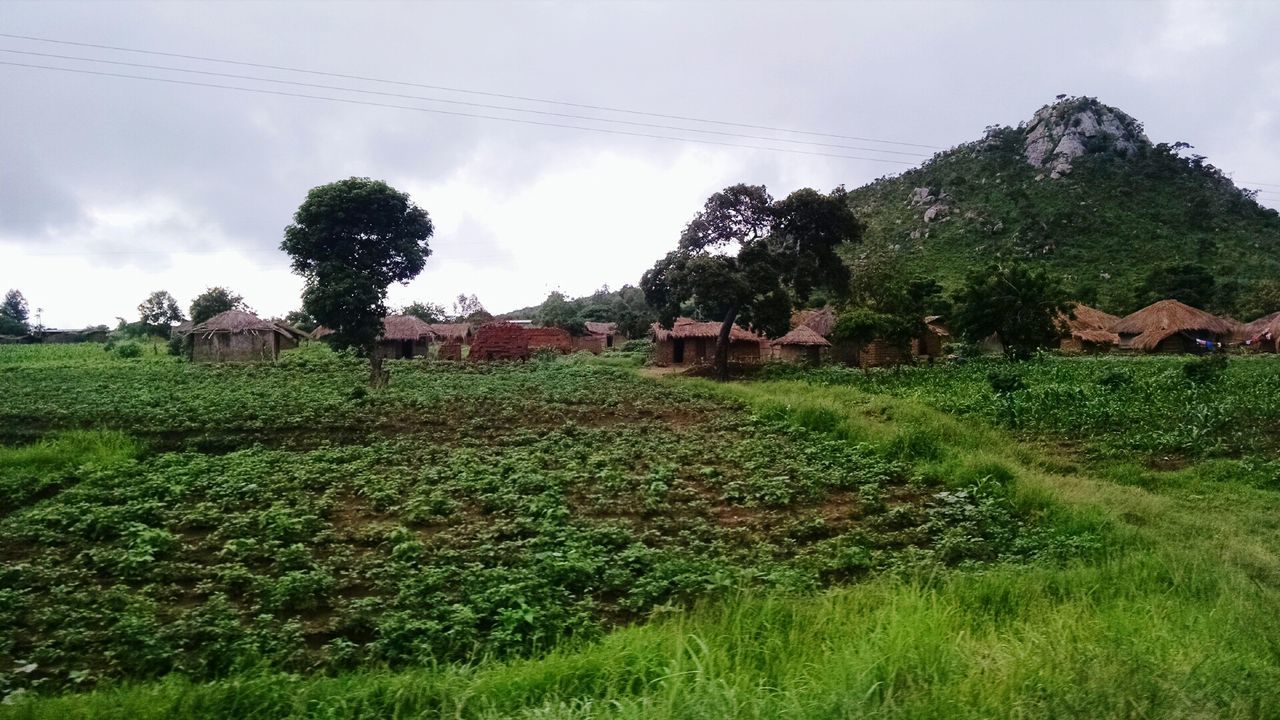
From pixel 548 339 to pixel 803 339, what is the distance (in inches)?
569

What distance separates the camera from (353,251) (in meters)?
25.0

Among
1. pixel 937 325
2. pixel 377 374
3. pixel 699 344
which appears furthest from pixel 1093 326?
pixel 377 374

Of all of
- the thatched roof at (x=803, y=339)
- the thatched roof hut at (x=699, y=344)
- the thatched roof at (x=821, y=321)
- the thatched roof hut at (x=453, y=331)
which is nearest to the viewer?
the thatched roof at (x=803, y=339)

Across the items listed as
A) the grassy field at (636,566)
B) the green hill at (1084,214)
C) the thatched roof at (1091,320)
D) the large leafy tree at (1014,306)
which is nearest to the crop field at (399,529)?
the grassy field at (636,566)

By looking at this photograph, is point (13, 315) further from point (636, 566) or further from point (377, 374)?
point (636, 566)

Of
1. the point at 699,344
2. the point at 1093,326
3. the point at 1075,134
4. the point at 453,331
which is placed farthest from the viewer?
the point at 1075,134

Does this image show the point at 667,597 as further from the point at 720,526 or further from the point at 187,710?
the point at 187,710

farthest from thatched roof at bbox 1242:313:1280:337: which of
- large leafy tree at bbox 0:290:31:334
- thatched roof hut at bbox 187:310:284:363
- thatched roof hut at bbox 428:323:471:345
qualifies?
large leafy tree at bbox 0:290:31:334

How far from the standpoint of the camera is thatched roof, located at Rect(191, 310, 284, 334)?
3472cm

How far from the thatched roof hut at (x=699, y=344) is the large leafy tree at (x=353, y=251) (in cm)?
1400

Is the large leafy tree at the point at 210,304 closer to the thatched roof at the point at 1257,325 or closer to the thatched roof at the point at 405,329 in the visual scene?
the thatched roof at the point at 405,329

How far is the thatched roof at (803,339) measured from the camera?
34.0m

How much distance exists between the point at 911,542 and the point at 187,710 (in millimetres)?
6851

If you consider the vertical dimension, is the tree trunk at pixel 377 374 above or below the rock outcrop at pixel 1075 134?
below
